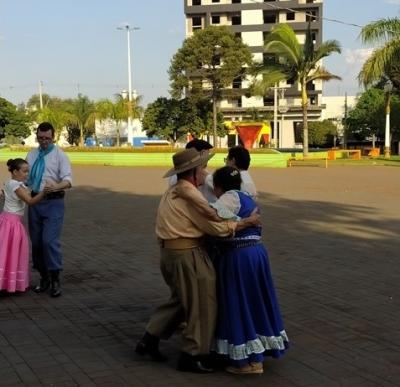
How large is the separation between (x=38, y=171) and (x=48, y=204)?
367mm

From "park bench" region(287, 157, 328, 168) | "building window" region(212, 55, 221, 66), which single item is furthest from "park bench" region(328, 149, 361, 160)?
"building window" region(212, 55, 221, 66)

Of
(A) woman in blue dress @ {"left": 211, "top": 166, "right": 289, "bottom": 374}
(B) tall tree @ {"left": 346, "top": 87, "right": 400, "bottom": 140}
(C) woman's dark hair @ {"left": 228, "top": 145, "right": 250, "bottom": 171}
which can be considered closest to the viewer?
(A) woman in blue dress @ {"left": 211, "top": 166, "right": 289, "bottom": 374}

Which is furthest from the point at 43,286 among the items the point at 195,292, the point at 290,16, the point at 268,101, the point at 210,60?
the point at 290,16

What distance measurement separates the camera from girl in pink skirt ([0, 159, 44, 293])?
6.02 metres

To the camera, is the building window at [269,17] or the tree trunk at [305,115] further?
the building window at [269,17]

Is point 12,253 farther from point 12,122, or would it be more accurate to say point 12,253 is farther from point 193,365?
point 12,122

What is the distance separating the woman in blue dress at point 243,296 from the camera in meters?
4.00

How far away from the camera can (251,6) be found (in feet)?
235

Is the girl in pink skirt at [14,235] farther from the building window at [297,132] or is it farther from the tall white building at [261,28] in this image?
the building window at [297,132]

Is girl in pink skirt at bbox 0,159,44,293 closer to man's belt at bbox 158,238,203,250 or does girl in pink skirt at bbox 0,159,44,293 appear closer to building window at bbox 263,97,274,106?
man's belt at bbox 158,238,203,250

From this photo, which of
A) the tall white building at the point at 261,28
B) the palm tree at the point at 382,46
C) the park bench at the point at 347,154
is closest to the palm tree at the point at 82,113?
the tall white building at the point at 261,28

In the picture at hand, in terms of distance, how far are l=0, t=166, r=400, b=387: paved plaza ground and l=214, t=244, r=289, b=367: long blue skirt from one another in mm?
207

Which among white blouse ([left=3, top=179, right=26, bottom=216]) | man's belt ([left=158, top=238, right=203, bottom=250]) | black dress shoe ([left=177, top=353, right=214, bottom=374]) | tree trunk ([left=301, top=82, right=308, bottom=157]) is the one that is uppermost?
tree trunk ([left=301, top=82, right=308, bottom=157])

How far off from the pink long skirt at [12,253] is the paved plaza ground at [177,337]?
0.55 ft
